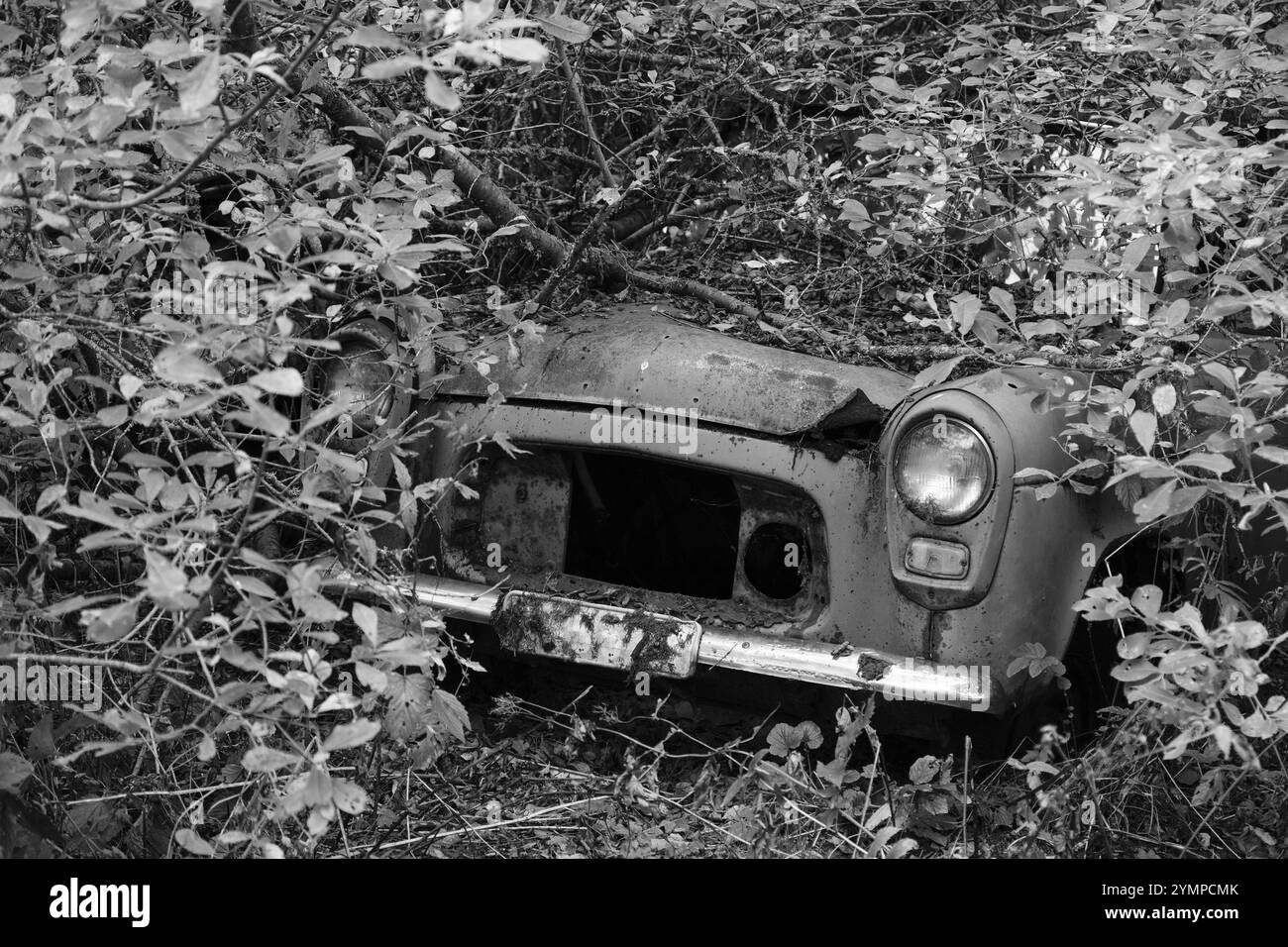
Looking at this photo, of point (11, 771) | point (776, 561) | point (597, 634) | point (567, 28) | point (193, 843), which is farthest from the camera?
point (776, 561)

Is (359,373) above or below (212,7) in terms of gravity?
below

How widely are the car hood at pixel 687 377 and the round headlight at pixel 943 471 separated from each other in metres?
0.14

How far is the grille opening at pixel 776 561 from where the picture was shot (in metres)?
2.81

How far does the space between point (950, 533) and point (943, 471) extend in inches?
4.9

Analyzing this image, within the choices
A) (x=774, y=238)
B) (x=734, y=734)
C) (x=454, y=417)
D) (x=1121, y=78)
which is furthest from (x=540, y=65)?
(x=734, y=734)

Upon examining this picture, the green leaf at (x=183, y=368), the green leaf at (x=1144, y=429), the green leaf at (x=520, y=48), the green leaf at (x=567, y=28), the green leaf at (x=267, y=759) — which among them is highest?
the green leaf at (x=520, y=48)

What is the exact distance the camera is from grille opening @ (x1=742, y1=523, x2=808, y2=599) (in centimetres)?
281

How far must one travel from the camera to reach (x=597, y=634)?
2.65m

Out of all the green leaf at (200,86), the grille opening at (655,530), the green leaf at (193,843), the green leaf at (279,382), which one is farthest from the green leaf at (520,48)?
the grille opening at (655,530)

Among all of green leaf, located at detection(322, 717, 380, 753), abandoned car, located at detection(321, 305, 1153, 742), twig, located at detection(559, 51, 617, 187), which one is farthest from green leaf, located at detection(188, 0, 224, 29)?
twig, located at detection(559, 51, 617, 187)

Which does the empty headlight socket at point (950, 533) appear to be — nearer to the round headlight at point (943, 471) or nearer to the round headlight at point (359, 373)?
the round headlight at point (943, 471)

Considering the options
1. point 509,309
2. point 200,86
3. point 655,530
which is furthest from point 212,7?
point 655,530

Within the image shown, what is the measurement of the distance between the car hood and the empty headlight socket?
16cm

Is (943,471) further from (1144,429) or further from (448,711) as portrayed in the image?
(448,711)
